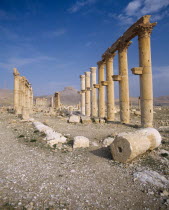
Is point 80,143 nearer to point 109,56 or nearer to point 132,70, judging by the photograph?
point 132,70

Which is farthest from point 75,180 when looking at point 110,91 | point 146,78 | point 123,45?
point 110,91

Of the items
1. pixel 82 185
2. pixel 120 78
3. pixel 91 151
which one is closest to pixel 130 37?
pixel 120 78

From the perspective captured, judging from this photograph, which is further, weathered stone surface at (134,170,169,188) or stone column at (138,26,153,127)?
stone column at (138,26,153,127)

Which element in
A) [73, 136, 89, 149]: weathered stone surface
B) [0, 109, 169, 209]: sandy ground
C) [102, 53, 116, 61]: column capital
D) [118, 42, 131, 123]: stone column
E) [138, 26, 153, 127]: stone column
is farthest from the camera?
[102, 53, 116, 61]: column capital

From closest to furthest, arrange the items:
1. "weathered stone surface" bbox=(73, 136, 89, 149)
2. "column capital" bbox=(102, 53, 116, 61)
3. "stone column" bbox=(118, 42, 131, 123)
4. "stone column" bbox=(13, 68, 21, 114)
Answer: "weathered stone surface" bbox=(73, 136, 89, 149)
"stone column" bbox=(118, 42, 131, 123)
"column capital" bbox=(102, 53, 116, 61)
"stone column" bbox=(13, 68, 21, 114)

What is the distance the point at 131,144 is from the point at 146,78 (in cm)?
801

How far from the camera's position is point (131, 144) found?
5.13m

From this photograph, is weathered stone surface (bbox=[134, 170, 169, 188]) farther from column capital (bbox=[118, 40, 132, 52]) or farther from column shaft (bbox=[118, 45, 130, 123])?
column capital (bbox=[118, 40, 132, 52])

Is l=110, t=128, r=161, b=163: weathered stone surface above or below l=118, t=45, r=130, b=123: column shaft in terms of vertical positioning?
below

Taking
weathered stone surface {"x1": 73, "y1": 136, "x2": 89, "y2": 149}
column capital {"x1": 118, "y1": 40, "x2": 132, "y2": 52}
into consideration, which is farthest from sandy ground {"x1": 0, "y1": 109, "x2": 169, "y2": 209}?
column capital {"x1": 118, "y1": 40, "x2": 132, "y2": 52}

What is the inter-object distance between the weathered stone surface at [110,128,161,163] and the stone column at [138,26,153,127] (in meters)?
6.01

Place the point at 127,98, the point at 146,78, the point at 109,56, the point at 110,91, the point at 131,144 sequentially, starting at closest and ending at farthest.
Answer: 1. the point at 131,144
2. the point at 146,78
3. the point at 127,98
4. the point at 110,91
5. the point at 109,56

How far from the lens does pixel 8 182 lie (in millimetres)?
4125

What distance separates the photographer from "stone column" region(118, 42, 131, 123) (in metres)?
14.2
